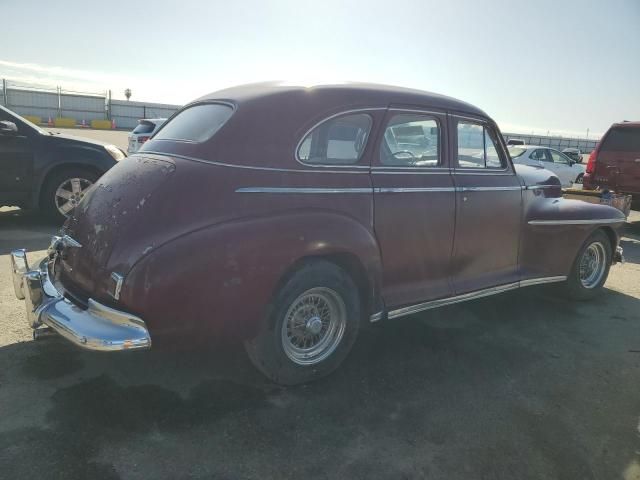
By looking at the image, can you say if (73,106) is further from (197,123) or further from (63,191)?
(197,123)

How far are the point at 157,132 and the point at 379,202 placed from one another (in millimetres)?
1782

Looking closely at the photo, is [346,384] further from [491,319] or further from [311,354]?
[491,319]

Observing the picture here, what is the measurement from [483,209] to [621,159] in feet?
23.2

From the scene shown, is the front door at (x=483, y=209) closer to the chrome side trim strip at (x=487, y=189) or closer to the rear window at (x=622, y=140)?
the chrome side trim strip at (x=487, y=189)

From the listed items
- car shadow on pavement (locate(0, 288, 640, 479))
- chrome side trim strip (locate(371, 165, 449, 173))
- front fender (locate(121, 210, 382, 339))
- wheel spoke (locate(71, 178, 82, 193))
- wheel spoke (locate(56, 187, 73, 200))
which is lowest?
car shadow on pavement (locate(0, 288, 640, 479))

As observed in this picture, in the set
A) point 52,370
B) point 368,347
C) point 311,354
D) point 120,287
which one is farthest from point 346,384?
point 52,370

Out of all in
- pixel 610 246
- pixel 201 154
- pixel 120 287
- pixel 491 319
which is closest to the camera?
pixel 120 287

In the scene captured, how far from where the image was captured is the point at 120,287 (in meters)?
2.48

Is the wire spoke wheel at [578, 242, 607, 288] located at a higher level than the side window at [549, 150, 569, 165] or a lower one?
lower

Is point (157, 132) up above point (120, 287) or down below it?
above

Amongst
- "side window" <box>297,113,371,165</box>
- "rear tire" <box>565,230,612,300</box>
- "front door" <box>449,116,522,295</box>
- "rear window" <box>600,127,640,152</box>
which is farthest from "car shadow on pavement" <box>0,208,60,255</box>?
"rear window" <box>600,127,640,152</box>

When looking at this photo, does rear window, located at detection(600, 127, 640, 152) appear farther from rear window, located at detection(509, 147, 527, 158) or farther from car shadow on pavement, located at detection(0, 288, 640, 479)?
car shadow on pavement, located at detection(0, 288, 640, 479)

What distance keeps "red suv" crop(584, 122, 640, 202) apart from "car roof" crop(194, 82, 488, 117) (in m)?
7.29

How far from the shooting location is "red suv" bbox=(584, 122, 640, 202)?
915 centimetres
